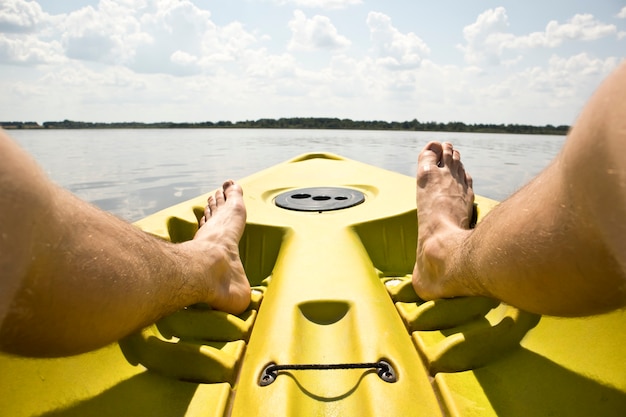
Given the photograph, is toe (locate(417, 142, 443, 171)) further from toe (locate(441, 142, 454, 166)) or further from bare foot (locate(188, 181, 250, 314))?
bare foot (locate(188, 181, 250, 314))

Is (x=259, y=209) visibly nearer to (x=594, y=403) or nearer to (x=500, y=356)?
(x=500, y=356)

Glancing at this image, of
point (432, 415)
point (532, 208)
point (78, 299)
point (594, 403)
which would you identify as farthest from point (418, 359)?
point (78, 299)

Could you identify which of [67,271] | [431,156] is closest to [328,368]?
[67,271]

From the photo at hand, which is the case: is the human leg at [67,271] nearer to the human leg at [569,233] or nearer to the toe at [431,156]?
the human leg at [569,233]

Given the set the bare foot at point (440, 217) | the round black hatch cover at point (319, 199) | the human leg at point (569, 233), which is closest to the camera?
the human leg at point (569, 233)

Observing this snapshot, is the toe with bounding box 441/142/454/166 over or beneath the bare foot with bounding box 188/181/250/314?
over

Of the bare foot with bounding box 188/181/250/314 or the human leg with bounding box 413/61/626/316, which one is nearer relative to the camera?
the human leg with bounding box 413/61/626/316

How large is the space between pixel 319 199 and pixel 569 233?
1.64 meters

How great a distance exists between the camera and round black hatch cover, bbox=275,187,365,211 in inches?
82.5

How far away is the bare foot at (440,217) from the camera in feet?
4.37

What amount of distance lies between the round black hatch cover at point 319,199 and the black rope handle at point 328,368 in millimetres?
1094

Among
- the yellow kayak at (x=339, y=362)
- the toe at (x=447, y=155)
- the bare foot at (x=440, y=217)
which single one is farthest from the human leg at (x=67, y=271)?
the toe at (x=447, y=155)

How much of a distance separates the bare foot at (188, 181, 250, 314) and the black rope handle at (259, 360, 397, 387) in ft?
1.18

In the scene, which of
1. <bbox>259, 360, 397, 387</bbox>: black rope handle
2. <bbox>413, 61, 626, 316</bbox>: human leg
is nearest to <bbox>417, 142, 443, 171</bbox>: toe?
<bbox>413, 61, 626, 316</bbox>: human leg
